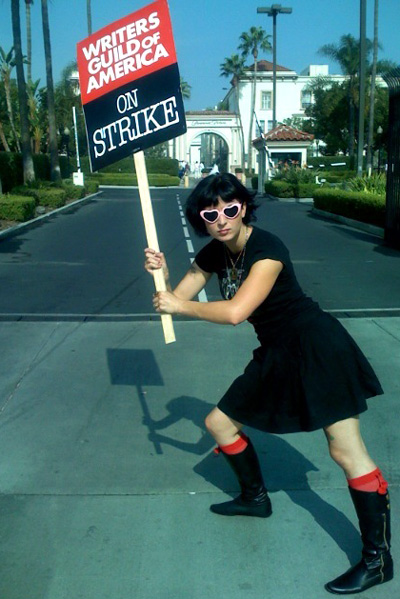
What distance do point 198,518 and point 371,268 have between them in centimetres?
905

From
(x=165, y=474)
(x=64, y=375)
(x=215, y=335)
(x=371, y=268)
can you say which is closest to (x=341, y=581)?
(x=165, y=474)

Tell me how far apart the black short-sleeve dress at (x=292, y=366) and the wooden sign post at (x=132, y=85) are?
0.82 metres

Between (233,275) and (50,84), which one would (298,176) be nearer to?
(50,84)

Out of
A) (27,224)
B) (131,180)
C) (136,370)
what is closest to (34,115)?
(131,180)

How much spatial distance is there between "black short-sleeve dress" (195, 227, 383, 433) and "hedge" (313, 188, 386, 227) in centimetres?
1469

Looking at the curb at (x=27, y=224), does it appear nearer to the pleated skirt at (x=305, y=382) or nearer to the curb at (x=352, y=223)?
the curb at (x=352, y=223)

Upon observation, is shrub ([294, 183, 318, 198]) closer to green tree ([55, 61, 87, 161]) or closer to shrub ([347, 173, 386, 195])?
shrub ([347, 173, 386, 195])

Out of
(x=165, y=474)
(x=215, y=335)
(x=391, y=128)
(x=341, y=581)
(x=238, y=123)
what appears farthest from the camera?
(x=238, y=123)

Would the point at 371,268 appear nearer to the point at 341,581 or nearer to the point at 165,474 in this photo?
the point at 165,474

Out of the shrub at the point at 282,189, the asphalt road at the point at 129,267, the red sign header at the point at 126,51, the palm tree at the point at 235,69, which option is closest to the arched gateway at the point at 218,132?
the palm tree at the point at 235,69

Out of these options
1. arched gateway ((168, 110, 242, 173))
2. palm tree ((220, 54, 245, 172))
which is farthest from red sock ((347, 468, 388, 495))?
palm tree ((220, 54, 245, 172))

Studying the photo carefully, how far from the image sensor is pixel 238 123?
7969cm

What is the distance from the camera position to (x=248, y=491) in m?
3.54

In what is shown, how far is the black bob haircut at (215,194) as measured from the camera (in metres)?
3.10
